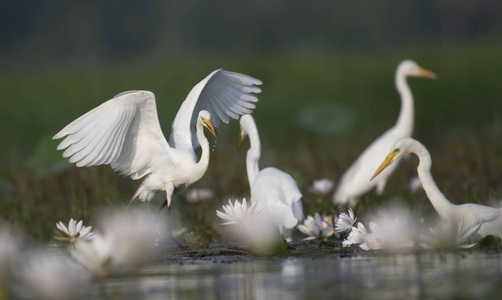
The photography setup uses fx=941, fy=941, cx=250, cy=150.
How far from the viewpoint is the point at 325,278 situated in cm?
405

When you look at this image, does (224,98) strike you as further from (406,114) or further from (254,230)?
(254,230)

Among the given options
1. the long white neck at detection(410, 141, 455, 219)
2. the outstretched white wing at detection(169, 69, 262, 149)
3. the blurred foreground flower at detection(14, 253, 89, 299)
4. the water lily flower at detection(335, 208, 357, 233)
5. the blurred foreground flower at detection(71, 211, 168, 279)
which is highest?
the outstretched white wing at detection(169, 69, 262, 149)

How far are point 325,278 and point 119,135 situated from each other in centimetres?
255

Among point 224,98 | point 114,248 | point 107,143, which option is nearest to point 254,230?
point 114,248

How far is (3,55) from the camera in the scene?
32.6 meters

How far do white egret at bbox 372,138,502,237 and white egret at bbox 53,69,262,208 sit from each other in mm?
1416

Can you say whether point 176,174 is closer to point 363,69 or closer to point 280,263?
point 280,263

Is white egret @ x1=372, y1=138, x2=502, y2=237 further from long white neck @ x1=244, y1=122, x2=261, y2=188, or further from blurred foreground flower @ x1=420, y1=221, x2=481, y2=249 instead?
long white neck @ x1=244, y1=122, x2=261, y2=188

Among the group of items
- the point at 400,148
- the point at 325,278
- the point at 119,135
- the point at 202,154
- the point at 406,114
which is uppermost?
the point at 406,114

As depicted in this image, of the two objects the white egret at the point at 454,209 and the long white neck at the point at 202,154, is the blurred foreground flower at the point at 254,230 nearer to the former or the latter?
the white egret at the point at 454,209

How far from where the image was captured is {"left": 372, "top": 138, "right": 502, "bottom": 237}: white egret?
15.9ft

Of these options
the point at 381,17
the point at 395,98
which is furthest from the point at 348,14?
the point at 395,98

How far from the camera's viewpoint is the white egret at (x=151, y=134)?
236 inches

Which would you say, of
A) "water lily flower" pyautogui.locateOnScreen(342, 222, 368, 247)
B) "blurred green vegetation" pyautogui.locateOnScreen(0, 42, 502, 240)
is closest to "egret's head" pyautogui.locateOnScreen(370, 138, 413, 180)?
"water lily flower" pyautogui.locateOnScreen(342, 222, 368, 247)
